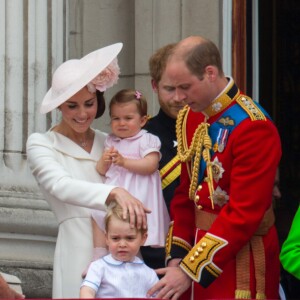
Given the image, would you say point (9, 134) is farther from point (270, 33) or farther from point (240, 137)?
point (270, 33)

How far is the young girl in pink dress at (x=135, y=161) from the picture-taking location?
878cm

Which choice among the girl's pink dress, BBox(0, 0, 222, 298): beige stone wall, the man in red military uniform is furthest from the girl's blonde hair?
BBox(0, 0, 222, 298): beige stone wall

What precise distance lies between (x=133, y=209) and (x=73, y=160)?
2.04 ft

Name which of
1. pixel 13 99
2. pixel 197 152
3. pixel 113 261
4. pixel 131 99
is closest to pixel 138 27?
pixel 13 99

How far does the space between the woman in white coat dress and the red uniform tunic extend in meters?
0.43

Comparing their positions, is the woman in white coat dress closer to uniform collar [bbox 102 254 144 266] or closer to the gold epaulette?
uniform collar [bbox 102 254 144 266]

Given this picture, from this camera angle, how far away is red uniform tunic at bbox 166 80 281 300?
8.20m

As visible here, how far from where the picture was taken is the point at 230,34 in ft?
36.1

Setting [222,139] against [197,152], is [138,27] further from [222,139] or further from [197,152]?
[222,139]

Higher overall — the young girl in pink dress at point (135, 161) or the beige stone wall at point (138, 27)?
the beige stone wall at point (138, 27)

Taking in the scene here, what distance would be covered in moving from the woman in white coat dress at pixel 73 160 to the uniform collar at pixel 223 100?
571mm

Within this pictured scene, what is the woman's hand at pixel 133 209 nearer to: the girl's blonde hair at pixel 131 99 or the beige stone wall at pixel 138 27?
the girl's blonde hair at pixel 131 99

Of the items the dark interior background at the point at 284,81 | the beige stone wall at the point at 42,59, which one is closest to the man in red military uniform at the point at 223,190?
the beige stone wall at the point at 42,59

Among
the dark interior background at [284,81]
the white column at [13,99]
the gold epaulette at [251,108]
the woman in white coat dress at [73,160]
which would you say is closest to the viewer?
the gold epaulette at [251,108]
